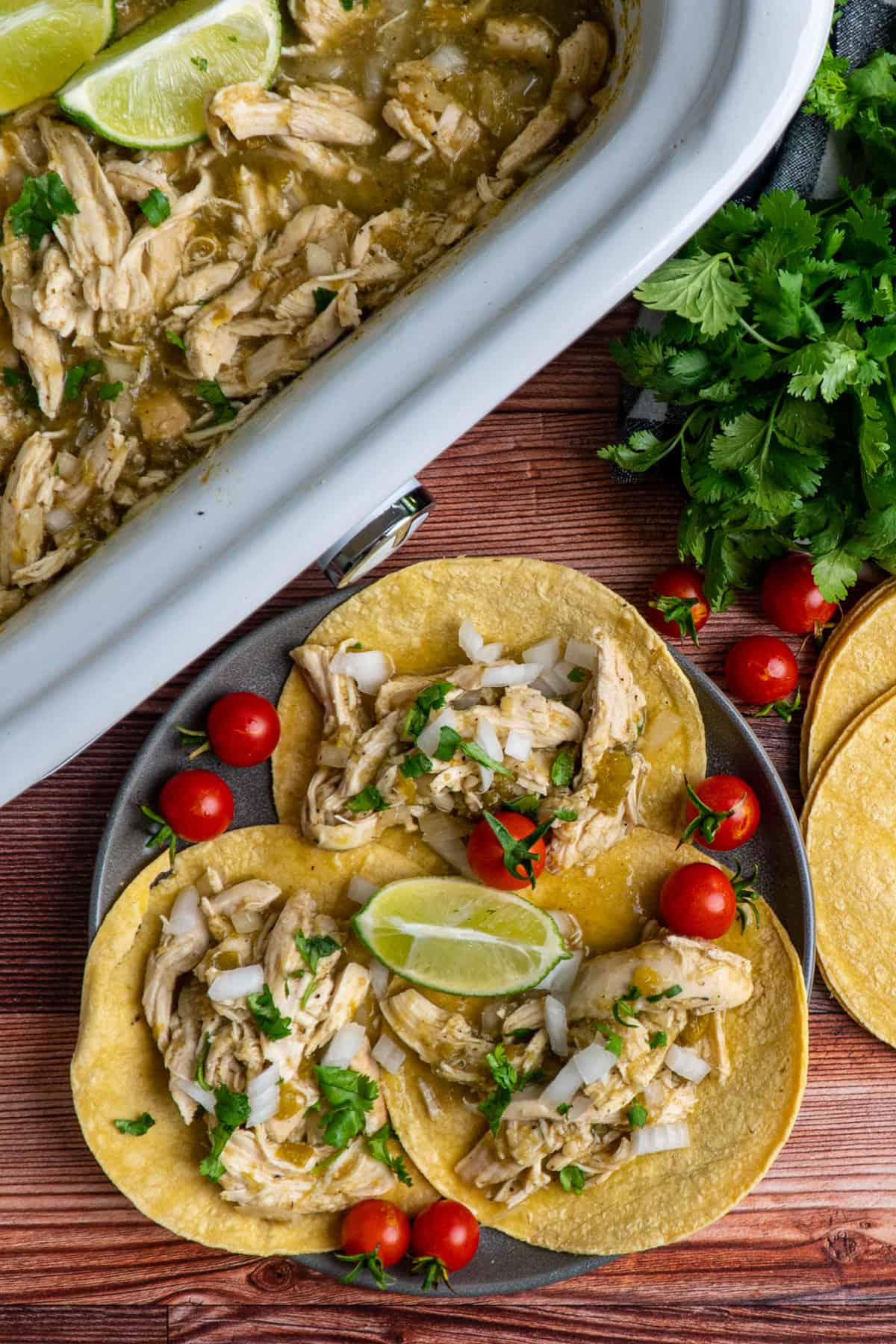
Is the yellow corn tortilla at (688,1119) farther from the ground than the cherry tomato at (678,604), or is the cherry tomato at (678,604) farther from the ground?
the cherry tomato at (678,604)

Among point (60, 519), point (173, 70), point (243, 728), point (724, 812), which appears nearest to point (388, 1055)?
point (243, 728)

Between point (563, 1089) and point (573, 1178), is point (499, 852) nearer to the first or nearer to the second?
point (563, 1089)

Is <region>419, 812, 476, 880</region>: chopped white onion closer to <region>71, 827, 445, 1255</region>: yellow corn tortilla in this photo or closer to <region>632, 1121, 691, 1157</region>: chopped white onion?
<region>71, 827, 445, 1255</region>: yellow corn tortilla

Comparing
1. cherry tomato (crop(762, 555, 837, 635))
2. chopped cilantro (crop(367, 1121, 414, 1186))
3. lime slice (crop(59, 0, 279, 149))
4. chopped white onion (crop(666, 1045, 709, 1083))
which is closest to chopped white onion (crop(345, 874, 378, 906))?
chopped cilantro (crop(367, 1121, 414, 1186))

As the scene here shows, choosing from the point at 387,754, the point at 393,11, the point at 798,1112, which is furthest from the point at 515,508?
the point at 798,1112

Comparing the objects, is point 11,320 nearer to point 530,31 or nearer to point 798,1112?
point 530,31

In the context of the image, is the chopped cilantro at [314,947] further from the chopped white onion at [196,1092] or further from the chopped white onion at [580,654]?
the chopped white onion at [580,654]

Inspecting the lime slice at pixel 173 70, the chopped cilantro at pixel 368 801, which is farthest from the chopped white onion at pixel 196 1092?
the lime slice at pixel 173 70
